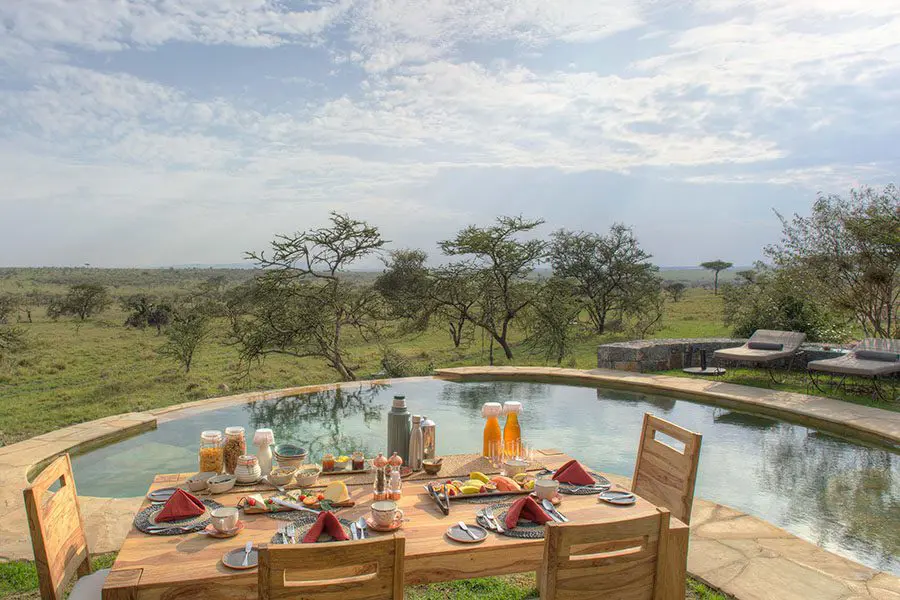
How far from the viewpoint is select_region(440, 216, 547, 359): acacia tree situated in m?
12.3

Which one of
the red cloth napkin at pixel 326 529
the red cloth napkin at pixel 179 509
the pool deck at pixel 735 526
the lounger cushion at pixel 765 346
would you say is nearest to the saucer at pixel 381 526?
the red cloth napkin at pixel 326 529

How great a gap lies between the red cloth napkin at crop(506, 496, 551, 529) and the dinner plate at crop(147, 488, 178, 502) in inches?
58.6

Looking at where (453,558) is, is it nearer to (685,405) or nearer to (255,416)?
(255,416)

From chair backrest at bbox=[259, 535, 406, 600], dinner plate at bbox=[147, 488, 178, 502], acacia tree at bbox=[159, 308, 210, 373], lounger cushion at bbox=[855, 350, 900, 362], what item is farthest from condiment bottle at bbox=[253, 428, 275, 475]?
acacia tree at bbox=[159, 308, 210, 373]

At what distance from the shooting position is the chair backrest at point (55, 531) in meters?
2.21

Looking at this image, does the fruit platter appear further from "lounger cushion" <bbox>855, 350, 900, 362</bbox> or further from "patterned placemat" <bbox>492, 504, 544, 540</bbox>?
"lounger cushion" <bbox>855, 350, 900, 362</bbox>

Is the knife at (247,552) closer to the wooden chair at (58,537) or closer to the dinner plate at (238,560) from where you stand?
the dinner plate at (238,560)

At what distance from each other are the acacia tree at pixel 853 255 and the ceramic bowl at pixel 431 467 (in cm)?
947

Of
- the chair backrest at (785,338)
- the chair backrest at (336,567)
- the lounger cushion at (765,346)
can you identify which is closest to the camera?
the chair backrest at (336,567)

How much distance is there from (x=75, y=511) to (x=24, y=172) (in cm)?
1500

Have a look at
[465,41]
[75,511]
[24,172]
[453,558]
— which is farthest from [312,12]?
[24,172]

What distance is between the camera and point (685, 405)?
7.45 m

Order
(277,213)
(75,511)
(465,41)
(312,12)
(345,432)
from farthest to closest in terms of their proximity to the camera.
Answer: (277,213) → (465,41) → (312,12) → (345,432) → (75,511)

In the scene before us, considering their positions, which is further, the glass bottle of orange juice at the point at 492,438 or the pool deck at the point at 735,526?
the glass bottle of orange juice at the point at 492,438
